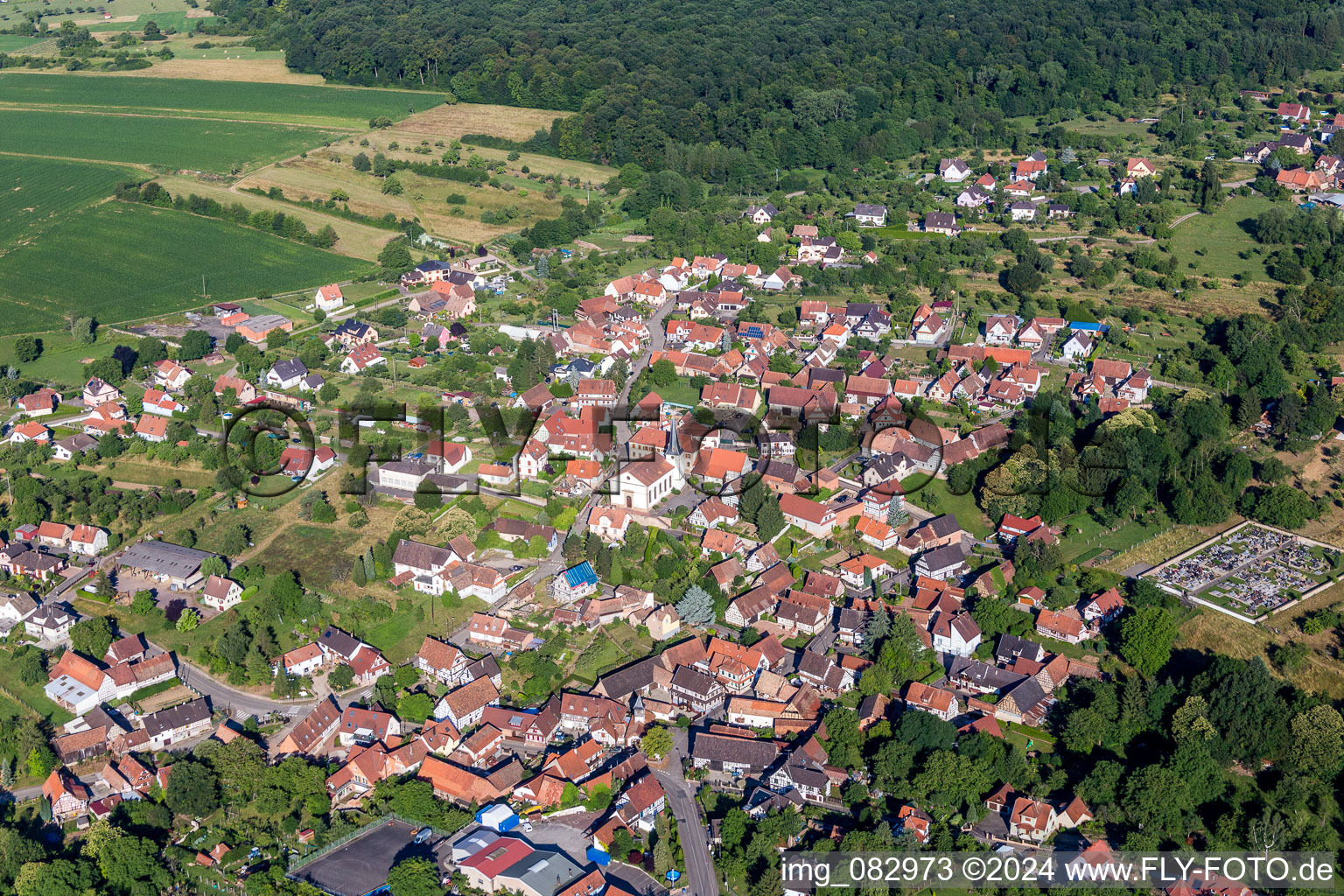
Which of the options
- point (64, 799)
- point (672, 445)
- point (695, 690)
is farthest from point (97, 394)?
point (695, 690)

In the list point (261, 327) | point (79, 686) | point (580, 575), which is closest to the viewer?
point (79, 686)

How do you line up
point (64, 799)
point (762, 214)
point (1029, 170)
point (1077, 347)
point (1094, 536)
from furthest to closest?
point (1029, 170), point (762, 214), point (1077, 347), point (1094, 536), point (64, 799)

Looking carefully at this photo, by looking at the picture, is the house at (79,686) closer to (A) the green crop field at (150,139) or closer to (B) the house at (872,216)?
(B) the house at (872,216)

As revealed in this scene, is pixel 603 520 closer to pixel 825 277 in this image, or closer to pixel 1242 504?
pixel 1242 504

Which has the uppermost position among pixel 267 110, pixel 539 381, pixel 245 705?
pixel 267 110

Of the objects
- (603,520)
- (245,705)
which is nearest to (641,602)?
(603,520)

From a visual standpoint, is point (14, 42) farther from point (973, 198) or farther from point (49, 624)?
point (49, 624)

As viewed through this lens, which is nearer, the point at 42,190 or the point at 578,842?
the point at 578,842

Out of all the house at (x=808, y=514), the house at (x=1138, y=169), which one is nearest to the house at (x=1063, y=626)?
the house at (x=808, y=514)
